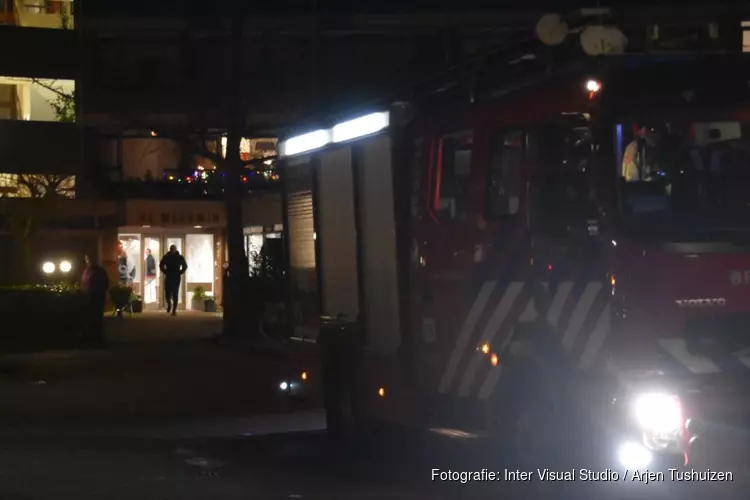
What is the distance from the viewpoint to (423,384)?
10.4m

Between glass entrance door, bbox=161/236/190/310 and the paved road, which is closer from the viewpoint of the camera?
the paved road

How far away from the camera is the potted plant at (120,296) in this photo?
3030cm

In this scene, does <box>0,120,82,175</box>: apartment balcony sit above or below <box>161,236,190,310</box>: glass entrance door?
above

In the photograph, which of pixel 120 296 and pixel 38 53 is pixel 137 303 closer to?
pixel 120 296

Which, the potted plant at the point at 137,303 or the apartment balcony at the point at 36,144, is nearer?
the potted plant at the point at 137,303

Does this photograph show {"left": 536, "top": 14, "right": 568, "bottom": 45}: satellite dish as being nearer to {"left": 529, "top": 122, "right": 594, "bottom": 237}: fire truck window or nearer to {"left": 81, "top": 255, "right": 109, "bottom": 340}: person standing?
{"left": 529, "top": 122, "right": 594, "bottom": 237}: fire truck window

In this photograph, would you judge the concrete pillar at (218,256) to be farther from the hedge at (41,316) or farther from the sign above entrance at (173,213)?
the hedge at (41,316)

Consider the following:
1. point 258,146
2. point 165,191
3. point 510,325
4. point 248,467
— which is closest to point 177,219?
point 165,191

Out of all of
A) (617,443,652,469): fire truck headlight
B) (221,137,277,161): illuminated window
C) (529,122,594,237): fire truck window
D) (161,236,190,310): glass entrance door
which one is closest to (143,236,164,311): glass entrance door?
(161,236,190,310): glass entrance door

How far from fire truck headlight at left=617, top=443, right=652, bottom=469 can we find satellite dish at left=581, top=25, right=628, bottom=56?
2.59 meters

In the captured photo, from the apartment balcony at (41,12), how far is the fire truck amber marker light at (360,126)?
29167mm

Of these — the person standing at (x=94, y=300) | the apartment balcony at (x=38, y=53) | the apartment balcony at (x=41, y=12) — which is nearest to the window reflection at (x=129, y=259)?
the apartment balcony at (x=38, y=53)

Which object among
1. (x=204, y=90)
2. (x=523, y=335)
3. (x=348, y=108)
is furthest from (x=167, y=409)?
(x=204, y=90)

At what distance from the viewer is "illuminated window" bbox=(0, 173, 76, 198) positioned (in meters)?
30.1
